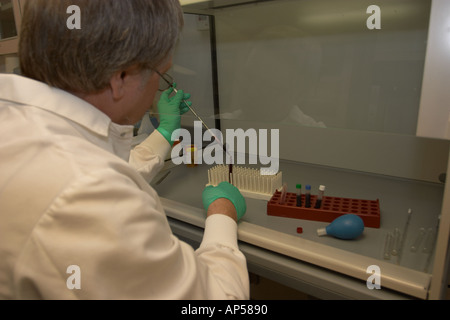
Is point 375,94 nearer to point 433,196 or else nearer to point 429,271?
point 433,196

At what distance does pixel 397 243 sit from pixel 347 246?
0.13 metres

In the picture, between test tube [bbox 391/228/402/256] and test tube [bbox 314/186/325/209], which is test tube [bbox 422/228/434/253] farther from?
test tube [bbox 314/186/325/209]

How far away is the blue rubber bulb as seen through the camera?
2.96 ft

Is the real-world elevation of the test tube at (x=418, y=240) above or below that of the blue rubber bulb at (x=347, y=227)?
below

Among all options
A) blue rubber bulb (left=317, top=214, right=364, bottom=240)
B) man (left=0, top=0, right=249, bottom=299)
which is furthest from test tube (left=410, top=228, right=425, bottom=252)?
man (left=0, top=0, right=249, bottom=299)

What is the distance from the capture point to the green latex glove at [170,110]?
4.42 feet

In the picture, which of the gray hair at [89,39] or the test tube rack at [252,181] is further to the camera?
the test tube rack at [252,181]

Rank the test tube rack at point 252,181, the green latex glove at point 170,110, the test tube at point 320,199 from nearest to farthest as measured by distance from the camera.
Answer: the test tube at point 320,199
the test tube rack at point 252,181
the green latex glove at point 170,110

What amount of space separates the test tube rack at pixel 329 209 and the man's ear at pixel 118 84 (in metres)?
0.60

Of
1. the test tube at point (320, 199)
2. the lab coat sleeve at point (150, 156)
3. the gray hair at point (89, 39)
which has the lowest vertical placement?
the test tube at point (320, 199)

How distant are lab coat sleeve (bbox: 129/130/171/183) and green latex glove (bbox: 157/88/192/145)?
0.04m

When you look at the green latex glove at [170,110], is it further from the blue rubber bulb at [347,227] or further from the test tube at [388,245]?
the test tube at [388,245]

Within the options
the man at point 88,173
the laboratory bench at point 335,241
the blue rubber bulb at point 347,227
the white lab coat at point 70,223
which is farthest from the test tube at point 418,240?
A: the white lab coat at point 70,223

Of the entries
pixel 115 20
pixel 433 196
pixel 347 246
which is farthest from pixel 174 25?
pixel 433 196
